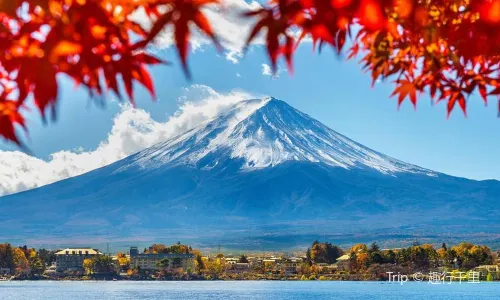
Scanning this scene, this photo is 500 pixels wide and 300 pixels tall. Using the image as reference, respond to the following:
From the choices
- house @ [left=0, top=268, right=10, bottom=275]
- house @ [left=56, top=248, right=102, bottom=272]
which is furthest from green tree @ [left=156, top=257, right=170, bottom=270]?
house @ [left=0, top=268, right=10, bottom=275]

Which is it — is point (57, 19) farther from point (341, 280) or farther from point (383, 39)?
Answer: point (341, 280)

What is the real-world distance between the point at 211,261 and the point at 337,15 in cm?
14921

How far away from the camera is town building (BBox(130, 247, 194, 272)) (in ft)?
452

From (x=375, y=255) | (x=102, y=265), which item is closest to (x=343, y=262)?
(x=375, y=255)

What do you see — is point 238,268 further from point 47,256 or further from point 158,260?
point 47,256

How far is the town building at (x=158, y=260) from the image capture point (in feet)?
452

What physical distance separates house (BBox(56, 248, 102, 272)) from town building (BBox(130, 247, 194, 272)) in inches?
254

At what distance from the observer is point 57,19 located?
7.98 feet

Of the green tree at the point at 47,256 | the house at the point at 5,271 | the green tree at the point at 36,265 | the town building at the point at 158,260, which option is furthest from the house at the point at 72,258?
the house at the point at 5,271

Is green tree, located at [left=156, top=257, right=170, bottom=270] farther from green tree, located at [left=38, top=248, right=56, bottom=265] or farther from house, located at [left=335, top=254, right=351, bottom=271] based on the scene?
house, located at [left=335, top=254, right=351, bottom=271]

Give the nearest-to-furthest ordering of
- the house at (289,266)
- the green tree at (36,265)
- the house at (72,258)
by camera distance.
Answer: the house at (72,258)
the green tree at (36,265)
the house at (289,266)

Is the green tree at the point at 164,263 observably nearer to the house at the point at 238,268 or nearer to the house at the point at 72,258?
the house at the point at 238,268

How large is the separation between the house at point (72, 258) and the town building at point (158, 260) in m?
6.46

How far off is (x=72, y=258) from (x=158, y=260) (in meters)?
14.5
